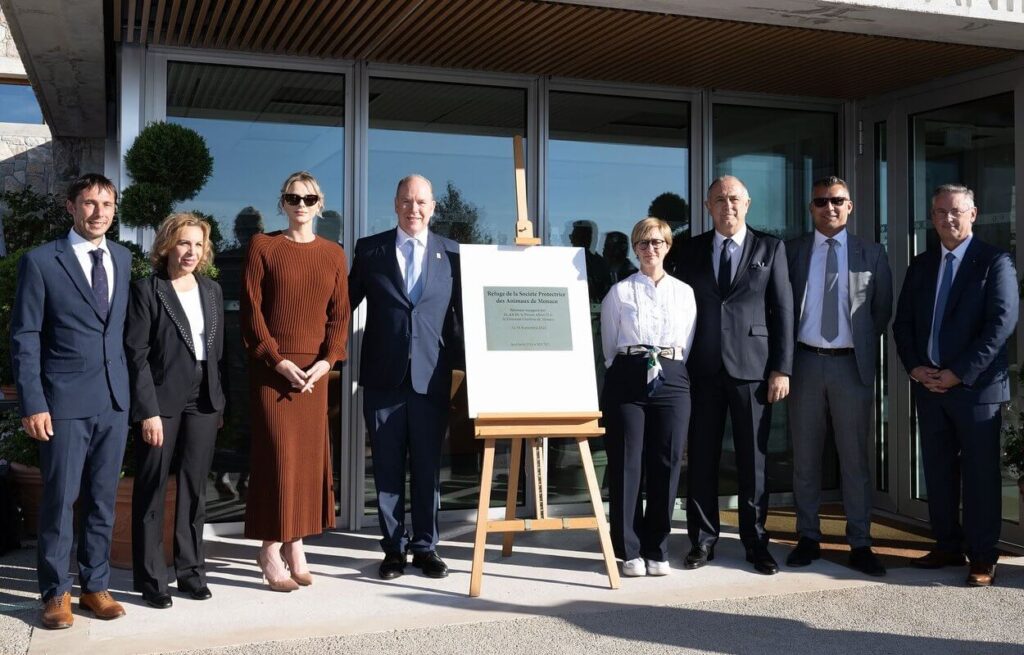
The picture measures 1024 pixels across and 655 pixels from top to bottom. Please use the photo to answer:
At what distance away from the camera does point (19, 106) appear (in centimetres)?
1201

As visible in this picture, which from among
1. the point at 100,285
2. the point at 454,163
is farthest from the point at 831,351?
the point at 100,285

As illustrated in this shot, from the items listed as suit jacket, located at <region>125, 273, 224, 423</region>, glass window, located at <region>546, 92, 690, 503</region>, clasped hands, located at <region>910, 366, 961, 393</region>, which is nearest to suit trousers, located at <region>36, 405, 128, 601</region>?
suit jacket, located at <region>125, 273, 224, 423</region>

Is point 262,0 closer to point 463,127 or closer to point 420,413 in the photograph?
point 463,127

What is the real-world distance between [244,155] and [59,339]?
A: 1.98 metres

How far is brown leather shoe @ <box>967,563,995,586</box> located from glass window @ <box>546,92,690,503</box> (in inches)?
89.4

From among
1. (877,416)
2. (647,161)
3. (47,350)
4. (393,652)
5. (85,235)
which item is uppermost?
(647,161)

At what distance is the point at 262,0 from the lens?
470 cm

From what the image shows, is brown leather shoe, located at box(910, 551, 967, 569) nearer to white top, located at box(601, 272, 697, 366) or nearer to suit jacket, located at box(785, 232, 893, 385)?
suit jacket, located at box(785, 232, 893, 385)

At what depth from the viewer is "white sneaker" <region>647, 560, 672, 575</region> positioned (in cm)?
486

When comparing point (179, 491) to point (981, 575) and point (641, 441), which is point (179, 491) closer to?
point (641, 441)

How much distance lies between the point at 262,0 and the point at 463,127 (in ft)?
5.29

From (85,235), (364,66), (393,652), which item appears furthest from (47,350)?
(364,66)

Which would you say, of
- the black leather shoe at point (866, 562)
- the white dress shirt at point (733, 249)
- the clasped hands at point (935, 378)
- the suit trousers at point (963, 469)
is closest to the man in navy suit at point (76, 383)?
the white dress shirt at point (733, 249)

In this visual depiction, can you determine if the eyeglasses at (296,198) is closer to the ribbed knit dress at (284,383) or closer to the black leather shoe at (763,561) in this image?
the ribbed knit dress at (284,383)
